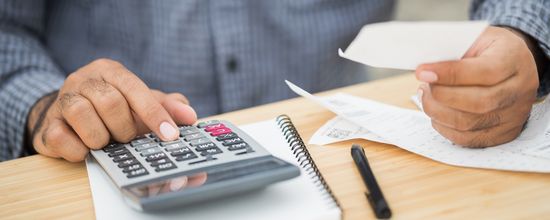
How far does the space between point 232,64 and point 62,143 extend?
403 millimetres

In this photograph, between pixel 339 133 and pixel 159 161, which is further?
pixel 339 133

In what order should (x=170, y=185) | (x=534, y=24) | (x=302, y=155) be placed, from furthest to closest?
(x=534, y=24), (x=302, y=155), (x=170, y=185)

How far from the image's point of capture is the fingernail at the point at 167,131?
1.69 ft

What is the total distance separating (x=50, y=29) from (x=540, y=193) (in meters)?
0.83

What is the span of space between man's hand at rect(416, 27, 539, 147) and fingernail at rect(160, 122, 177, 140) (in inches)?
8.5

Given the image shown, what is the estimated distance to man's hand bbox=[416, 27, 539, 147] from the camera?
0.47 meters

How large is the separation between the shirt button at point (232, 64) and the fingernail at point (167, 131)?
38cm

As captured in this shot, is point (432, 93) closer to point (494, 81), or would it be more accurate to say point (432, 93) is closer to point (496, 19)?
point (494, 81)

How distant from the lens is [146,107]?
530mm

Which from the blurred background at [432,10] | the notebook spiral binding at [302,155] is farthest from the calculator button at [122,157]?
the blurred background at [432,10]

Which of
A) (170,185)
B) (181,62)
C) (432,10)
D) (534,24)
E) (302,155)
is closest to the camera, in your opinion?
(170,185)

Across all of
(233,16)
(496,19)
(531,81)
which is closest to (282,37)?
(233,16)

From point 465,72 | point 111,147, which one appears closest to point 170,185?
point 111,147

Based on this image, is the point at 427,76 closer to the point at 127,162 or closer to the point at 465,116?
the point at 465,116
